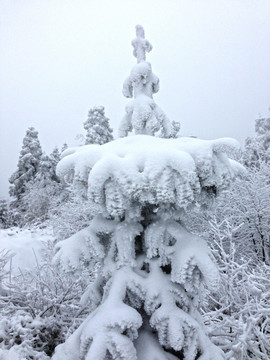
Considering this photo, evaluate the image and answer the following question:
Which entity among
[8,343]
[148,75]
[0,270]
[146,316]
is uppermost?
[148,75]

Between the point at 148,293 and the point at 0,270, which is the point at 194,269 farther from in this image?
the point at 0,270

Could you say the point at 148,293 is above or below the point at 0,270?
above

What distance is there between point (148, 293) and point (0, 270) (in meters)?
4.59

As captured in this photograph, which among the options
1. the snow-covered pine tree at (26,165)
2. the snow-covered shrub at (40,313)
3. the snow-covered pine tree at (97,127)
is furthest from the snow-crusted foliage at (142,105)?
the snow-covered pine tree at (26,165)

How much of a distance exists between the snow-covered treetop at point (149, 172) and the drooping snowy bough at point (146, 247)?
10 mm

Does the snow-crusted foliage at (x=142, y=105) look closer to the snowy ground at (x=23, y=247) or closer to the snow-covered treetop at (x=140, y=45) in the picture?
the snow-covered treetop at (x=140, y=45)

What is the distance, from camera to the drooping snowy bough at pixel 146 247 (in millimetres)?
2795

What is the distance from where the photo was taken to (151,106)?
13.9ft

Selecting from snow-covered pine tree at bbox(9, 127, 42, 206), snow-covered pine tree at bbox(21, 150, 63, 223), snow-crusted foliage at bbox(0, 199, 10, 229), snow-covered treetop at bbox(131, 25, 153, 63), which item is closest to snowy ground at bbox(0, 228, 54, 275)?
snow-covered treetop at bbox(131, 25, 153, 63)

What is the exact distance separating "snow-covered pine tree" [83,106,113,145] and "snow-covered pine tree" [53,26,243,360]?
19.9m

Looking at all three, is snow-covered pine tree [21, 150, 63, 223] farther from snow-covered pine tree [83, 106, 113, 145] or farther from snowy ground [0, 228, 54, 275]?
snowy ground [0, 228, 54, 275]

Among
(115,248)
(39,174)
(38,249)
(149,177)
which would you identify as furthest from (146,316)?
(39,174)

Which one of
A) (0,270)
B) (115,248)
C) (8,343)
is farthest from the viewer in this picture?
(0,270)

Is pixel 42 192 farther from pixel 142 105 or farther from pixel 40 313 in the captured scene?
pixel 142 105
